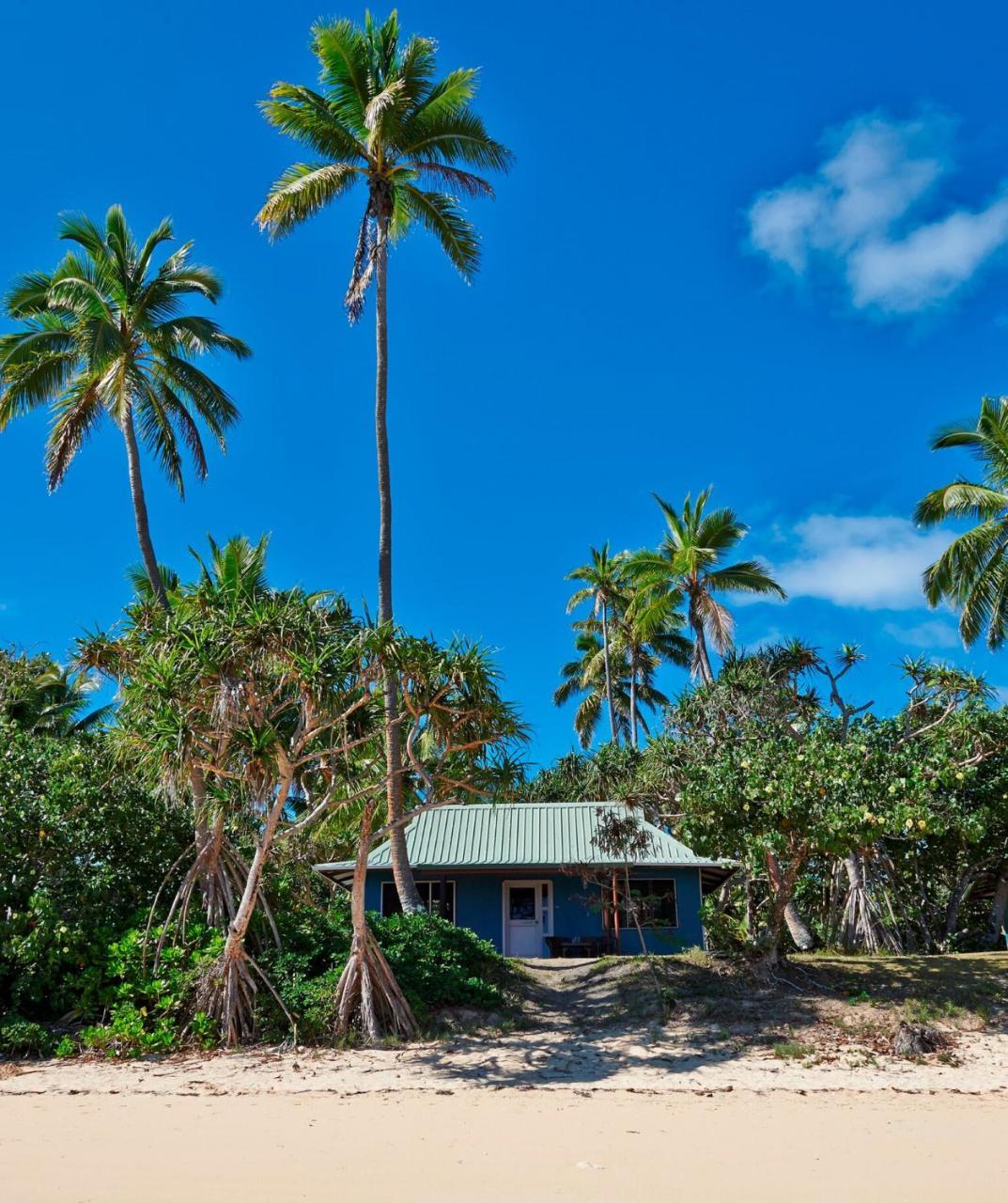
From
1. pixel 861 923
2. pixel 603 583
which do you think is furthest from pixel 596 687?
pixel 861 923

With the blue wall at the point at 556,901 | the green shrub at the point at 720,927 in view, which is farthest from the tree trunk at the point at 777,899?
the green shrub at the point at 720,927

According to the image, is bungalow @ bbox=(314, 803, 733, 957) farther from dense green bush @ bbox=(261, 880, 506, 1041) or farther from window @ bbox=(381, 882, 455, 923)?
dense green bush @ bbox=(261, 880, 506, 1041)

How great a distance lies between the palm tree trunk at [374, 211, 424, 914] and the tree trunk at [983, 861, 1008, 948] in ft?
42.1

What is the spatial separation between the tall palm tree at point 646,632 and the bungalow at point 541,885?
6493mm

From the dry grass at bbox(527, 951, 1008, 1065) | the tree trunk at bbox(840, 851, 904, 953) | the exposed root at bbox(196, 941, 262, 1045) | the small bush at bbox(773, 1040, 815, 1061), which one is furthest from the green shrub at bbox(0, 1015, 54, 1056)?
the tree trunk at bbox(840, 851, 904, 953)

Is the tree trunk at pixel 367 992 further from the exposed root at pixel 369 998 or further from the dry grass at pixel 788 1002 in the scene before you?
the dry grass at pixel 788 1002

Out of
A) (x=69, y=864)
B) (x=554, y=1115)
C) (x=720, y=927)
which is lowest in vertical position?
(x=554, y=1115)

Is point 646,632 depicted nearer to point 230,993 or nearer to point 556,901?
point 556,901

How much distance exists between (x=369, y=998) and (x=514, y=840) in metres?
8.97

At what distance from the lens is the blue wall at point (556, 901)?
1956 cm

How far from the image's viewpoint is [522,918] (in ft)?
66.1

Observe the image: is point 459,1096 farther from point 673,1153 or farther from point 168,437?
point 168,437

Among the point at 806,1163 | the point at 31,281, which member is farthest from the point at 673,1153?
the point at 31,281

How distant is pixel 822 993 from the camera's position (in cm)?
1344
